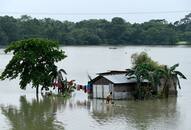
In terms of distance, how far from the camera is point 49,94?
170ft

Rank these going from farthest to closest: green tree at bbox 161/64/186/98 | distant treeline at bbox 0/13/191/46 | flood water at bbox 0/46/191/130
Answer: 1. distant treeline at bbox 0/13/191/46
2. green tree at bbox 161/64/186/98
3. flood water at bbox 0/46/191/130

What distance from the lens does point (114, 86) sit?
46.9 meters

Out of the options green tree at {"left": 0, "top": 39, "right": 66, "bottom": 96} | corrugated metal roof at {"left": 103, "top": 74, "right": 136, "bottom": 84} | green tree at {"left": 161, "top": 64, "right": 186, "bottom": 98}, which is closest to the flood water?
green tree at {"left": 161, "top": 64, "right": 186, "bottom": 98}

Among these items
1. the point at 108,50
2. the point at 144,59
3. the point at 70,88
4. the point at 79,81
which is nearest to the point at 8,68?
the point at 70,88

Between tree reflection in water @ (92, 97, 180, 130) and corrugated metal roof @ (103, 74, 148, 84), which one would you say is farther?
corrugated metal roof @ (103, 74, 148, 84)

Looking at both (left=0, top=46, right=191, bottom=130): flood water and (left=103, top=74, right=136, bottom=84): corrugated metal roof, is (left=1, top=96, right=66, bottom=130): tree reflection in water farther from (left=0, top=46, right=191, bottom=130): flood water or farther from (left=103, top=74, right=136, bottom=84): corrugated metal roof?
(left=103, top=74, right=136, bottom=84): corrugated metal roof

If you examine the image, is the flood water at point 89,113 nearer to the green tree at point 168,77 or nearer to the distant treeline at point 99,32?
the green tree at point 168,77

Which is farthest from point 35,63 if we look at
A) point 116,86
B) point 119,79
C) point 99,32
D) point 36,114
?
point 99,32

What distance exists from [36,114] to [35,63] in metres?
9.78

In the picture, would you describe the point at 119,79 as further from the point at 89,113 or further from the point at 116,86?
the point at 89,113

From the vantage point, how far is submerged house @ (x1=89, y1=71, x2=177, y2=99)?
1857 inches

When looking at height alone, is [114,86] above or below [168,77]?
below

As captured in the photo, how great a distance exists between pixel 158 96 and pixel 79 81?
21899 mm

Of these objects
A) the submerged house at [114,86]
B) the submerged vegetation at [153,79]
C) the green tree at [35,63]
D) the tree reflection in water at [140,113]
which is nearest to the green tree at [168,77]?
the submerged vegetation at [153,79]
